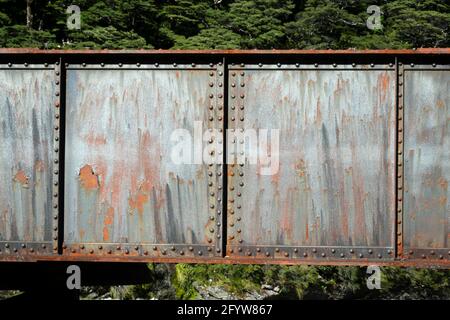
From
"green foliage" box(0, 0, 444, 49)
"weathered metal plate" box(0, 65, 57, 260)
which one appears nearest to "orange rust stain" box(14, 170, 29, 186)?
"weathered metal plate" box(0, 65, 57, 260)

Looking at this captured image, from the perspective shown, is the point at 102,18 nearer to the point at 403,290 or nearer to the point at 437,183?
the point at 403,290

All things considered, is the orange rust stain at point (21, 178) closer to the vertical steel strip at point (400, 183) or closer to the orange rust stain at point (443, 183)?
the vertical steel strip at point (400, 183)

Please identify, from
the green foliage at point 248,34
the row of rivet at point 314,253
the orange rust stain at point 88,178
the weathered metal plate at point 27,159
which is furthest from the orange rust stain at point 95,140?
the green foliage at point 248,34

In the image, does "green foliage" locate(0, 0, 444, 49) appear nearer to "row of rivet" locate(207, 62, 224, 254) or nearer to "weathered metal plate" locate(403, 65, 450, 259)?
"row of rivet" locate(207, 62, 224, 254)

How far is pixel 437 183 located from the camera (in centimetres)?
514

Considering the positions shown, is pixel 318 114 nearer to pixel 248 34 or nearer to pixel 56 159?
pixel 56 159

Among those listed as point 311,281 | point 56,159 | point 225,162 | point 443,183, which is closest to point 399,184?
point 443,183

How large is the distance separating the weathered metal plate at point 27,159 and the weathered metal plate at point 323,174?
1.73 metres

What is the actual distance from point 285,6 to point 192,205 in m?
20.4

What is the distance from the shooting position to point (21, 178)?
5.35 metres

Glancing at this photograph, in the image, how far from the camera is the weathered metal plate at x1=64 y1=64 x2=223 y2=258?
17.2 ft

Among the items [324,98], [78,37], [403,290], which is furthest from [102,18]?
[324,98]

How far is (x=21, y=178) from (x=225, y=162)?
1.93 meters
